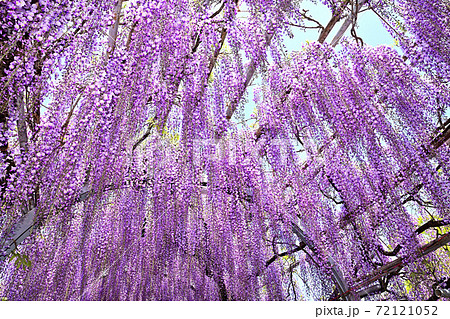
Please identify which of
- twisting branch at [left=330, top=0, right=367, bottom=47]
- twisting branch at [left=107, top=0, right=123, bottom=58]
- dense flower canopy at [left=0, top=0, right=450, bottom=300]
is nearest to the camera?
dense flower canopy at [left=0, top=0, right=450, bottom=300]

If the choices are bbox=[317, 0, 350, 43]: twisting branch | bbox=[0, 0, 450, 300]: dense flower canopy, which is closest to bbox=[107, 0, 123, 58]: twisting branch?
bbox=[0, 0, 450, 300]: dense flower canopy

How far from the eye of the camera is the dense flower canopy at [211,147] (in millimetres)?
2510

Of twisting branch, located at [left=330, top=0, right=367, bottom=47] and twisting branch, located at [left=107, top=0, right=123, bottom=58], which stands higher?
twisting branch, located at [left=330, top=0, right=367, bottom=47]

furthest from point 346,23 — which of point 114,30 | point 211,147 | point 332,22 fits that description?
point 114,30

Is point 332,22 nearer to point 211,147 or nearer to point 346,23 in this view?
point 346,23

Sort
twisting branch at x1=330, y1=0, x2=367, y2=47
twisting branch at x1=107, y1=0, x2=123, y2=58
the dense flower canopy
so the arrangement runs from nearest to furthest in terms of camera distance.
Answer: the dense flower canopy < twisting branch at x1=107, y1=0, x2=123, y2=58 < twisting branch at x1=330, y1=0, x2=367, y2=47

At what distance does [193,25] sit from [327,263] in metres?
3.32

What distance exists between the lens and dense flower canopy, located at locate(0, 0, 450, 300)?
8.23ft

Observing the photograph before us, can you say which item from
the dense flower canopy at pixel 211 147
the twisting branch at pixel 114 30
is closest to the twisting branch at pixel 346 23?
the dense flower canopy at pixel 211 147

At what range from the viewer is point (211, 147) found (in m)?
3.47

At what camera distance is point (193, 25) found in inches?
118

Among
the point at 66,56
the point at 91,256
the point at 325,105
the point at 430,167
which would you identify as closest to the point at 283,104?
the point at 325,105

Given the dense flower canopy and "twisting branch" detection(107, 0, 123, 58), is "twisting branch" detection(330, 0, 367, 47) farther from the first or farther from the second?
"twisting branch" detection(107, 0, 123, 58)

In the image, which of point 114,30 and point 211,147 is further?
point 211,147
